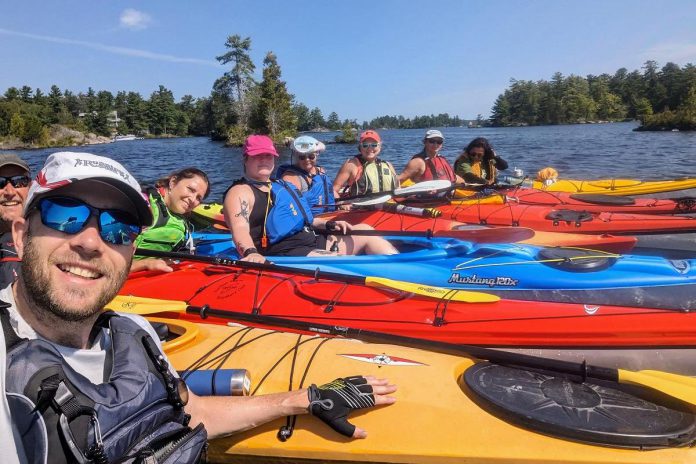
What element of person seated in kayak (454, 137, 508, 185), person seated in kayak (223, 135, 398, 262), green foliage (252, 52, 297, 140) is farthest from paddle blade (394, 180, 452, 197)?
green foliage (252, 52, 297, 140)

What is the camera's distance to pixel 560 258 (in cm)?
372

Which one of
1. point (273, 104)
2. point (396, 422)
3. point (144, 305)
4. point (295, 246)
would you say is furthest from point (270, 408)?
point (273, 104)

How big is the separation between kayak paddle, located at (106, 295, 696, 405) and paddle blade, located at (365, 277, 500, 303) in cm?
52

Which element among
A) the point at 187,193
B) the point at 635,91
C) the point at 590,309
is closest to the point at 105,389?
the point at 187,193

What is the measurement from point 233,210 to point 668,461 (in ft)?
10.6

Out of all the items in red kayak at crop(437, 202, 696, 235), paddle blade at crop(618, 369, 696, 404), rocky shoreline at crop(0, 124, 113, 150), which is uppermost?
rocky shoreline at crop(0, 124, 113, 150)

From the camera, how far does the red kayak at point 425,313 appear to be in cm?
298

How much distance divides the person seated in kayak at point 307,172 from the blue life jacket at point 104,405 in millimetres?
3863

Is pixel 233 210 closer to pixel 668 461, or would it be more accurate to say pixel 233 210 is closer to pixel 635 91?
pixel 668 461

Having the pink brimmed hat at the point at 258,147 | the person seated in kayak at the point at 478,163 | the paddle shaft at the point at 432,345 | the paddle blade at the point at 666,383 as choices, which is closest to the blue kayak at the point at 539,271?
the paddle shaft at the point at 432,345

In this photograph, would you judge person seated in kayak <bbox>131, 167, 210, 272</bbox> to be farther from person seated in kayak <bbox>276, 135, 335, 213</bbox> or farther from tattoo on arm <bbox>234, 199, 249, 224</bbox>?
person seated in kayak <bbox>276, 135, 335, 213</bbox>

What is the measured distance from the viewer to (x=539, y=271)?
366 centimetres

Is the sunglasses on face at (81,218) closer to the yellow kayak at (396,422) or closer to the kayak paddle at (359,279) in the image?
the yellow kayak at (396,422)

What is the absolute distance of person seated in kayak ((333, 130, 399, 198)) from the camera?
22.3 ft
